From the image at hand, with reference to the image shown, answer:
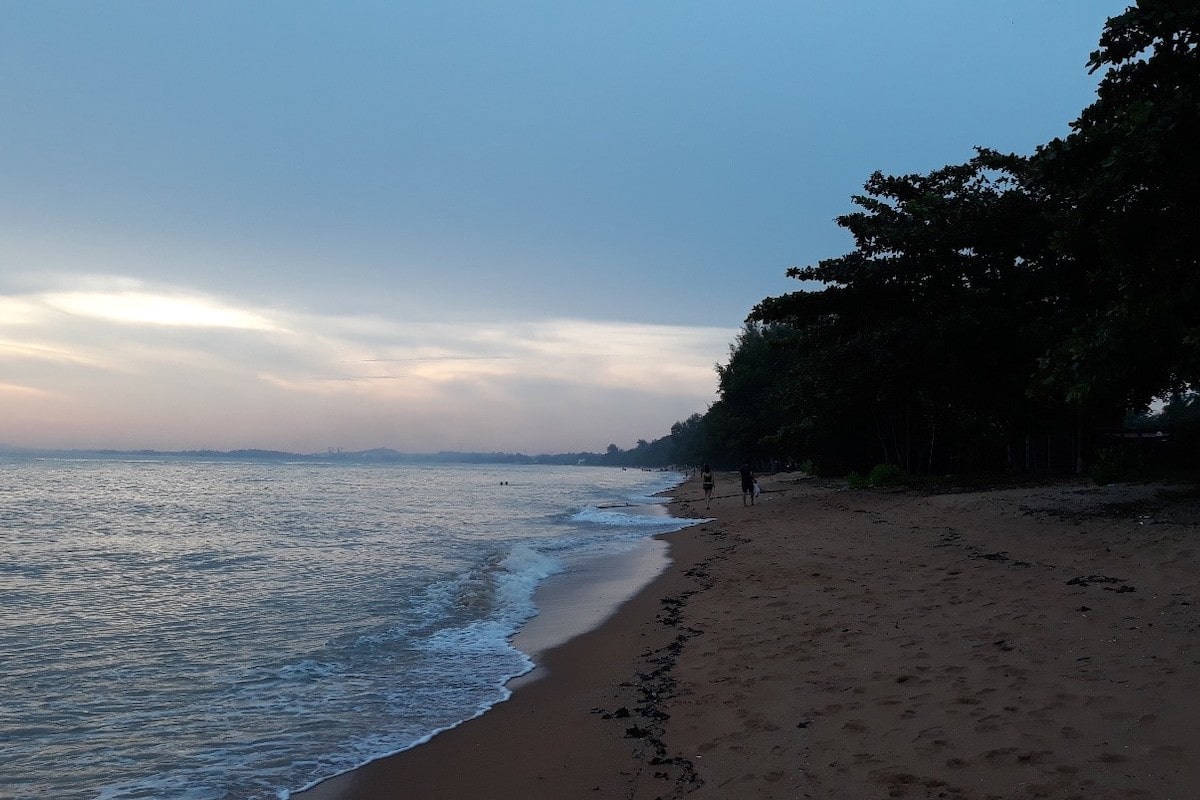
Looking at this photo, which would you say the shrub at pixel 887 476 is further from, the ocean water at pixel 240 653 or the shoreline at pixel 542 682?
the shoreline at pixel 542 682

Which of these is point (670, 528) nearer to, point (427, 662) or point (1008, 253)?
point (1008, 253)

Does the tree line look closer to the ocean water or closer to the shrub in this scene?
the shrub

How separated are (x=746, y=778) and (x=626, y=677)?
2890 millimetres

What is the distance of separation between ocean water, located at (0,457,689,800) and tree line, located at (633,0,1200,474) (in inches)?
392

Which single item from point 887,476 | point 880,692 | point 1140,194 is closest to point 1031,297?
point 887,476

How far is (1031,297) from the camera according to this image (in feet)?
73.7

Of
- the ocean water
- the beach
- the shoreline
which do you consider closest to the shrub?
the ocean water

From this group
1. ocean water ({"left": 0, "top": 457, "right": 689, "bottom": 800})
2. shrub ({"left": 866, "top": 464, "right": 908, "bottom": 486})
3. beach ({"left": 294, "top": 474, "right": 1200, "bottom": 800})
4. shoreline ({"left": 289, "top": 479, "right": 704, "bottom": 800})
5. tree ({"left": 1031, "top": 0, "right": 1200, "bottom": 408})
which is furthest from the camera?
shrub ({"left": 866, "top": 464, "right": 908, "bottom": 486})

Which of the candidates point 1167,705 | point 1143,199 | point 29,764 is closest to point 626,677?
point 1167,705

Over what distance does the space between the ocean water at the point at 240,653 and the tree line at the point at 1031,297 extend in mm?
9960

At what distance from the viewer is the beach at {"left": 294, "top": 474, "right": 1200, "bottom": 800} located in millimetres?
4359

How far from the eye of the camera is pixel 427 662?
8.60 meters

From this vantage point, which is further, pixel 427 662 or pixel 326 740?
pixel 427 662

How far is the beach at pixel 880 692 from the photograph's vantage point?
14.3 feet
